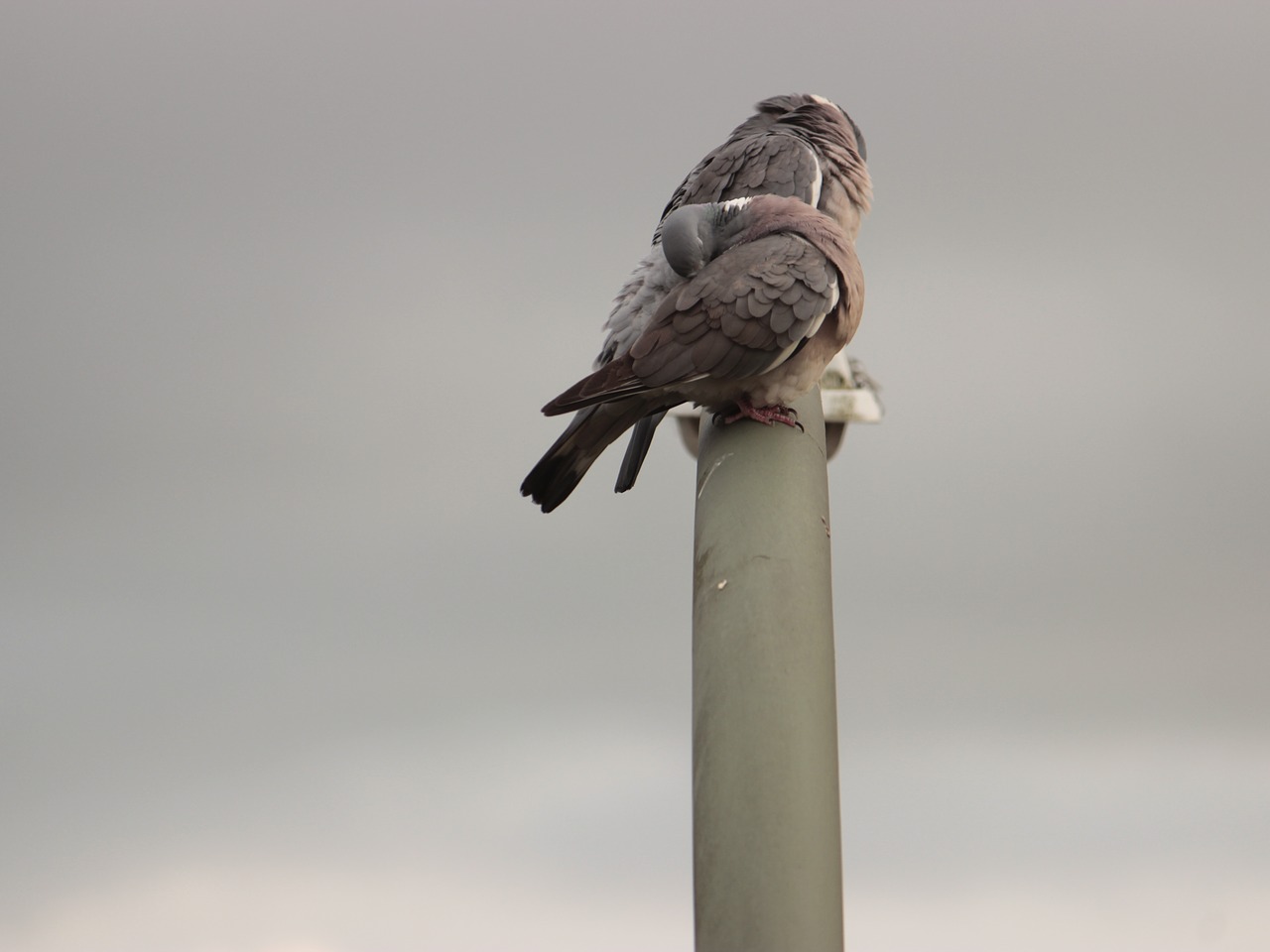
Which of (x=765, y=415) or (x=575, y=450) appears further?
(x=575, y=450)

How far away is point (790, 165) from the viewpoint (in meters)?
8.12

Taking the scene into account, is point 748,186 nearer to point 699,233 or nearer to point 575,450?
point 699,233

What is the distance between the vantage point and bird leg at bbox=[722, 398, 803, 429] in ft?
17.3

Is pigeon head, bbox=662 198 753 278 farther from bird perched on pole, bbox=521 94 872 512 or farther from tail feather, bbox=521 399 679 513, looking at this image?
tail feather, bbox=521 399 679 513

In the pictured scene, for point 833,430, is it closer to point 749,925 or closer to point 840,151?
point 840,151

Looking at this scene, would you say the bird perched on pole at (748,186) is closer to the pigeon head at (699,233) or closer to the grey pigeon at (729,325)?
the grey pigeon at (729,325)

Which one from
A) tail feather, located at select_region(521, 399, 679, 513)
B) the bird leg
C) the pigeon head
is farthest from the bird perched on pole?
the bird leg

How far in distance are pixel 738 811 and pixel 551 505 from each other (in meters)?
2.61

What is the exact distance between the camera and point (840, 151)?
838cm

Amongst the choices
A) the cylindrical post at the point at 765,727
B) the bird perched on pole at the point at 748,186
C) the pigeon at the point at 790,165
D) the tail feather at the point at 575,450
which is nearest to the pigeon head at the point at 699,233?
the bird perched on pole at the point at 748,186

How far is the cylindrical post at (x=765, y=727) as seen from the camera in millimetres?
3768

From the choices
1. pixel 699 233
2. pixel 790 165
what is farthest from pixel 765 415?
pixel 790 165

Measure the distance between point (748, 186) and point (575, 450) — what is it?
2.55m

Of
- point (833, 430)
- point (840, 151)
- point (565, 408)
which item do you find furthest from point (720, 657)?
point (840, 151)
